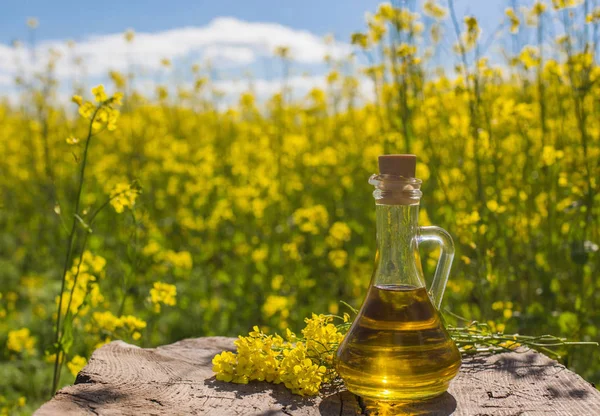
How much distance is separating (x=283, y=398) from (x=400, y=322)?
32cm

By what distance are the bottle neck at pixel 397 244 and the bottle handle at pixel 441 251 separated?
3cm

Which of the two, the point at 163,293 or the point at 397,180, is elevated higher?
the point at 397,180

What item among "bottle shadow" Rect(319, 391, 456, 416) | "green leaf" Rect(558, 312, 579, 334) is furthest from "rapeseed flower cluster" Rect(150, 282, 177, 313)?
"green leaf" Rect(558, 312, 579, 334)

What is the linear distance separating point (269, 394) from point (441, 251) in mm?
502

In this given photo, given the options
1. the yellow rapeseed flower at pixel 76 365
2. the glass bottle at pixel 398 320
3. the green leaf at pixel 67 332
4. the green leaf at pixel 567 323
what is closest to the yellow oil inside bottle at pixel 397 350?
the glass bottle at pixel 398 320

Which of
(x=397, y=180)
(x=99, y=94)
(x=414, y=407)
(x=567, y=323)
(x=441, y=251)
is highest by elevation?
(x=99, y=94)

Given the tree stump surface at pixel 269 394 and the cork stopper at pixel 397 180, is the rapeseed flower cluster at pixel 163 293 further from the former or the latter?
the cork stopper at pixel 397 180

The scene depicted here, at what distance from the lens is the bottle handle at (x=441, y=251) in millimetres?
1479

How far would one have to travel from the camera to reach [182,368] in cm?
168

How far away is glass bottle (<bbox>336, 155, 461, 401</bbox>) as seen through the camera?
4.51ft

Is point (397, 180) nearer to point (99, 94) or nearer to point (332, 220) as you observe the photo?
point (99, 94)

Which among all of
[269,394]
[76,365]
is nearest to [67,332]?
[76,365]

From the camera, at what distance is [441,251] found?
1500mm

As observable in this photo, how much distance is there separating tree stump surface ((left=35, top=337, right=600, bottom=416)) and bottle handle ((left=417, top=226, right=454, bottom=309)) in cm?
23
